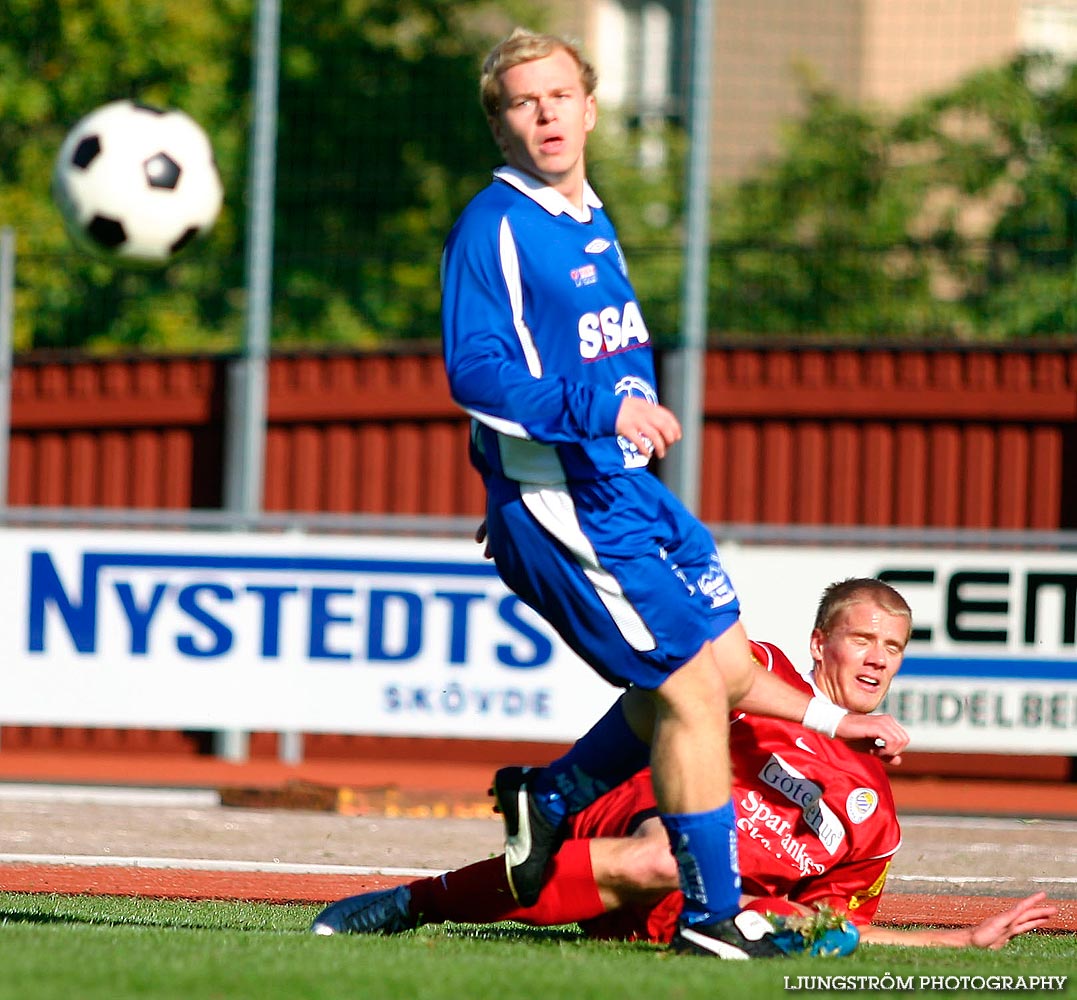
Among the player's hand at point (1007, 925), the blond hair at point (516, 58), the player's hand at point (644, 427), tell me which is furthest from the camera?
the player's hand at point (1007, 925)

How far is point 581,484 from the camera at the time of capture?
421cm

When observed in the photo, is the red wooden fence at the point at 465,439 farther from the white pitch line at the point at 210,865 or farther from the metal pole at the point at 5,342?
the white pitch line at the point at 210,865

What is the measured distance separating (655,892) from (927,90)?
21.0 m

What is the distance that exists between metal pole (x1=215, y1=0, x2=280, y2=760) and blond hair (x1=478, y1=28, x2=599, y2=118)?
27.2 feet

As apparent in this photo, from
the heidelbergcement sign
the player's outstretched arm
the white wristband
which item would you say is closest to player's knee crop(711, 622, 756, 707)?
the white wristband

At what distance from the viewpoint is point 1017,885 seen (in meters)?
6.77

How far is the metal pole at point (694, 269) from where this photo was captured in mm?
12078

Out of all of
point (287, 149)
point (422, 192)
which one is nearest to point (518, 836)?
point (287, 149)

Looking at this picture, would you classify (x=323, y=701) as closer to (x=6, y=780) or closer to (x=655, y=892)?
(x=6, y=780)

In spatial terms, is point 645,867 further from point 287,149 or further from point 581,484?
point 287,149

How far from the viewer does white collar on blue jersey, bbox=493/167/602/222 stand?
435 centimetres

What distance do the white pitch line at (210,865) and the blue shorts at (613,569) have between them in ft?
8.21

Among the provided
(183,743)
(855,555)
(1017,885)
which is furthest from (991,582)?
(183,743)

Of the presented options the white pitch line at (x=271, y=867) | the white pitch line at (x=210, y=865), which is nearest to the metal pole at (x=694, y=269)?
the white pitch line at (x=271, y=867)
